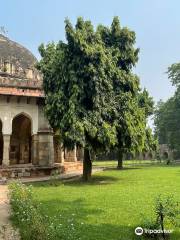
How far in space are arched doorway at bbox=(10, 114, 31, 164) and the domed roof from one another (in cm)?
359

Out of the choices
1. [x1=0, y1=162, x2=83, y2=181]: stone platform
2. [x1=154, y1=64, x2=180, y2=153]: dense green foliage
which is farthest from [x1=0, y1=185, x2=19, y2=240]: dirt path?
[x1=154, y1=64, x2=180, y2=153]: dense green foliage

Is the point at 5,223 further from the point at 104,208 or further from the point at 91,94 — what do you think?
the point at 91,94

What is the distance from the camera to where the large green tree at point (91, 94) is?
45.6 ft

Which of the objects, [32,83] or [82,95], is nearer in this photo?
[82,95]

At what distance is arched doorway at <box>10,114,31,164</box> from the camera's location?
22.8m

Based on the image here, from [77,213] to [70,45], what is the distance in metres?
8.30

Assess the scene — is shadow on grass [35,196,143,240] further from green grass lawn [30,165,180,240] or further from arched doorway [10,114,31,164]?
arched doorway [10,114,31,164]

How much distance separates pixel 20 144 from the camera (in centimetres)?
2305

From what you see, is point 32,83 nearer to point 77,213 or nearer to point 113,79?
point 113,79

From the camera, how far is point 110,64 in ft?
48.1

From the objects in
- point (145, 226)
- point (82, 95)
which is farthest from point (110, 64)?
point (145, 226)

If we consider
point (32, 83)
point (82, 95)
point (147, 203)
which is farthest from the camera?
point (32, 83)

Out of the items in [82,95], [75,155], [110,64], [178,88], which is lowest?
[75,155]

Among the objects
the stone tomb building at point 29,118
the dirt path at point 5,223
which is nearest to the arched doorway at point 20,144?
the stone tomb building at point 29,118
